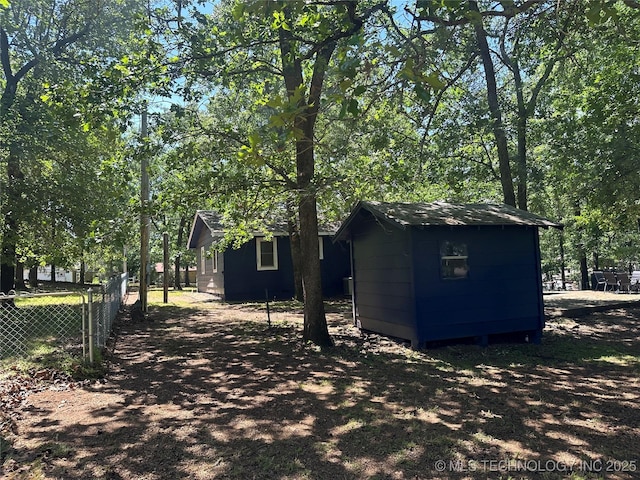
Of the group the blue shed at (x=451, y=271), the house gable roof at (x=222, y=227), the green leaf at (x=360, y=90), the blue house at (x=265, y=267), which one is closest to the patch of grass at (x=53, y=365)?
the blue shed at (x=451, y=271)

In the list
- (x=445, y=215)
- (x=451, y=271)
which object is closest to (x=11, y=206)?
(x=445, y=215)

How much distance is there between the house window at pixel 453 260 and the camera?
27.1ft

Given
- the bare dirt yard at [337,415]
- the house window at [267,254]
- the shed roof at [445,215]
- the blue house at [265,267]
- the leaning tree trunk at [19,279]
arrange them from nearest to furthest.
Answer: the bare dirt yard at [337,415]
the shed roof at [445,215]
the blue house at [265,267]
the house window at [267,254]
the leaning tree trunk at [19,279]

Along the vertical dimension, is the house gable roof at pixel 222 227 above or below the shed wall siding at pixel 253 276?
above

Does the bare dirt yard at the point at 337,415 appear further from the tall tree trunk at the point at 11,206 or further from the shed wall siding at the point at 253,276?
the shed wall siding at the point at 253,276

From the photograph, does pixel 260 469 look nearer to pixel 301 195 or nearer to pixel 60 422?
pixel 60 422

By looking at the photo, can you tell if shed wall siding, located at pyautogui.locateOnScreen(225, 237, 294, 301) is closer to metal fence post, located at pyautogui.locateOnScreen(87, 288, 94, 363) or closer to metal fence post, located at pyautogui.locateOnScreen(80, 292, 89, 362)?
metal fence post, located at pyautogui.locateOnScreen(80, 292, 89, 362)

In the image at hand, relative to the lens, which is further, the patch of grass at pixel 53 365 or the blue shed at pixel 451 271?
the blue shed at pixel 451 271

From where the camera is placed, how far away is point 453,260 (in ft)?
27.5

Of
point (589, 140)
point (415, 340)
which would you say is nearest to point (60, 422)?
point (415, 340)

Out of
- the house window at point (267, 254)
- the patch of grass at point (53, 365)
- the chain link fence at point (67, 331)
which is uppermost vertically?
the house window at point (267, 254)

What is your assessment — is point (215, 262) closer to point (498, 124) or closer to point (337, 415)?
point (498, 124)

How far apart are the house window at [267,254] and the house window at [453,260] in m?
12.1

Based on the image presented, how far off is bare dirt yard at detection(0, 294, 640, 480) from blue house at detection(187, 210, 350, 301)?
35.4ft
